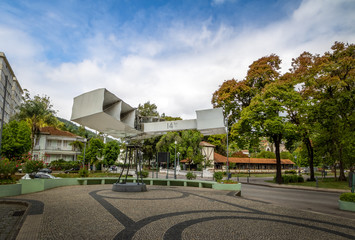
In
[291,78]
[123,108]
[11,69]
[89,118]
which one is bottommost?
[89,118]

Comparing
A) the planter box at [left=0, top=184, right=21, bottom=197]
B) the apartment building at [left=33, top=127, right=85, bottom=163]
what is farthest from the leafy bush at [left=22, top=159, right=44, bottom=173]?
the apartment building at [left=33, top=127, right=85, bottom=163]

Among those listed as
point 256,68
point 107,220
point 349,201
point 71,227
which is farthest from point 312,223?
point 256,68

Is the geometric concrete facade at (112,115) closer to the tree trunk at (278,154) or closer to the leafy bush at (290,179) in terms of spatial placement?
the tree trunk at (278,154)

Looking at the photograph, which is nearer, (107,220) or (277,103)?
(107,220)

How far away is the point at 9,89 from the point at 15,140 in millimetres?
28026

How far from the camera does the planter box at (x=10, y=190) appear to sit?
39.4 ft

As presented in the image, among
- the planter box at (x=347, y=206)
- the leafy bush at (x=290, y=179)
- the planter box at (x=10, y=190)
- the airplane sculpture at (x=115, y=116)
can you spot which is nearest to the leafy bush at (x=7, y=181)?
the planter box at (x=10, y=190)

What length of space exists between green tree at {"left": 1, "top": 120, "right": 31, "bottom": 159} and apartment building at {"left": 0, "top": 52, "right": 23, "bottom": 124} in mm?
11698

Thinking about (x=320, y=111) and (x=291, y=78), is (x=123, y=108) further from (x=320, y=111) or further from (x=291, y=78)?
(x=291, y=78)

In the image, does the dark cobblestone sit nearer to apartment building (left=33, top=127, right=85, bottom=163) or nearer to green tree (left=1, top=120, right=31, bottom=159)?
green tree (left=1, top=120, right=31, bottom=159)

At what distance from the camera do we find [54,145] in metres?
49.2

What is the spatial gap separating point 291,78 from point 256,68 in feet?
20.4

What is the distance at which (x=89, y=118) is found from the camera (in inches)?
307

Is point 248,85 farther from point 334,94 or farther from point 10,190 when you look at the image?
point 10,190
